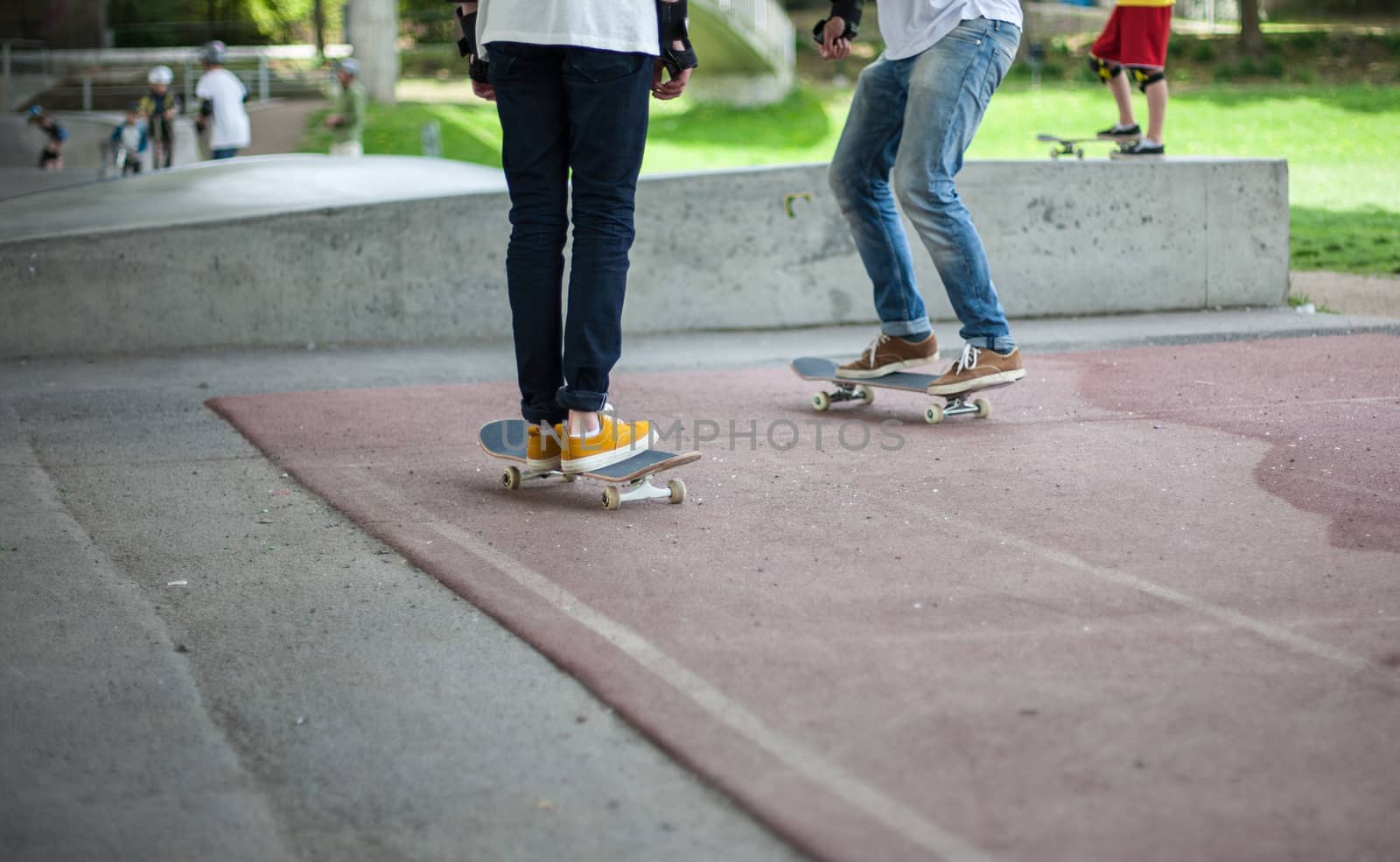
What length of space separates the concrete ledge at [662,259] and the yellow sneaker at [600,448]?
388cm

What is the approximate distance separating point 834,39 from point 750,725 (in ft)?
12.5

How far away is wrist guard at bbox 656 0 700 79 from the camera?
13.7ft

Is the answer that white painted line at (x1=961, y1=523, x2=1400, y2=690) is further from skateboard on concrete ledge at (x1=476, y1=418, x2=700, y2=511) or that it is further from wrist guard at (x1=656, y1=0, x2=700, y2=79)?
wrist guard at (x1=656, y1=0, x2=700, y2=79)

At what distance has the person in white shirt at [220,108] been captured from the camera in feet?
56.4

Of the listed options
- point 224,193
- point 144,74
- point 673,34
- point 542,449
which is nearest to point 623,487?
point 542,449

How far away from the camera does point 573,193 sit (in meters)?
4.22

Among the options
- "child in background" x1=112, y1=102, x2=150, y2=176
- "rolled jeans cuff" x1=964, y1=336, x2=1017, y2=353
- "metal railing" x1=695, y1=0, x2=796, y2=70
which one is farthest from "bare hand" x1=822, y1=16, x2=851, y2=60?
"metal railing" x1=695, y1=0, x2=796, y2=70

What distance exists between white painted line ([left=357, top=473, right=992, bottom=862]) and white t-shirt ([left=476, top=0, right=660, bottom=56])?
4.78 feet

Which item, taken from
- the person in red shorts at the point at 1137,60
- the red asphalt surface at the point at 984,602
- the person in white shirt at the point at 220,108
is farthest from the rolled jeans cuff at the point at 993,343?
the person in white shirt at the point at 220,108

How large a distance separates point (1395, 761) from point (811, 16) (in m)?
49.9

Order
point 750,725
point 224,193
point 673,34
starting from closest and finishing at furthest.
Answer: point 750,725 → point 673,34 → point 224,193

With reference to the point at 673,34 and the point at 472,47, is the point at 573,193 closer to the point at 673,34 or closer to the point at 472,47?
the point at 673,34

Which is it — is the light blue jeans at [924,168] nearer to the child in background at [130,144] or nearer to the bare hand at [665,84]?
the bare hand at [665,84]

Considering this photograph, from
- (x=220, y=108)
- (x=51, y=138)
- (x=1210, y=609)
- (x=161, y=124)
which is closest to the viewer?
(x=1210, y=609)
